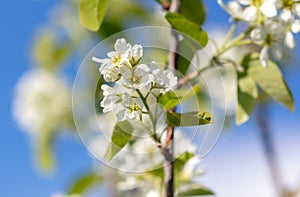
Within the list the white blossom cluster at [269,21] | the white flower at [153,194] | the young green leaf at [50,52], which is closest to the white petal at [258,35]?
the white blossom cluster at [269,21]

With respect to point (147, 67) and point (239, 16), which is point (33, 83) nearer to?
point (239, 16)

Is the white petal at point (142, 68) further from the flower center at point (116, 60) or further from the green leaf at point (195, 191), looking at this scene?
the green leaf at point (195, 191)

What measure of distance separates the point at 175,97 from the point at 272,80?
0.27 meters

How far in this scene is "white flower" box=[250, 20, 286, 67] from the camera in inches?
38.3

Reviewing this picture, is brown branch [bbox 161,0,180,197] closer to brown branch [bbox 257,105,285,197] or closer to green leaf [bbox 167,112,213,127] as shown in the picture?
green leaf [bbox 167,112,213,127]

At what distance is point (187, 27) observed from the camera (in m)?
0.94

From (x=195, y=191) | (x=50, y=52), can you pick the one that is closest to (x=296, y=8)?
(x=195, y=191)

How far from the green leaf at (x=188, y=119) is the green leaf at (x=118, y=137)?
6 cm

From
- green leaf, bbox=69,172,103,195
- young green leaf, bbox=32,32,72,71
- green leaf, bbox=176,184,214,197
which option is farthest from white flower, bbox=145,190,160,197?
young green leaf, bbox=32,32,72,71

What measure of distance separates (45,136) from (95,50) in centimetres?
197

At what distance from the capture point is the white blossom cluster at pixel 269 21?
962 mm

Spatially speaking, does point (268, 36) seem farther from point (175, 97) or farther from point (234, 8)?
point (175, 97)

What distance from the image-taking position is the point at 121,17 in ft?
8.51

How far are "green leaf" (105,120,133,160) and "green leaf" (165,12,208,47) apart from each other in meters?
0.18
